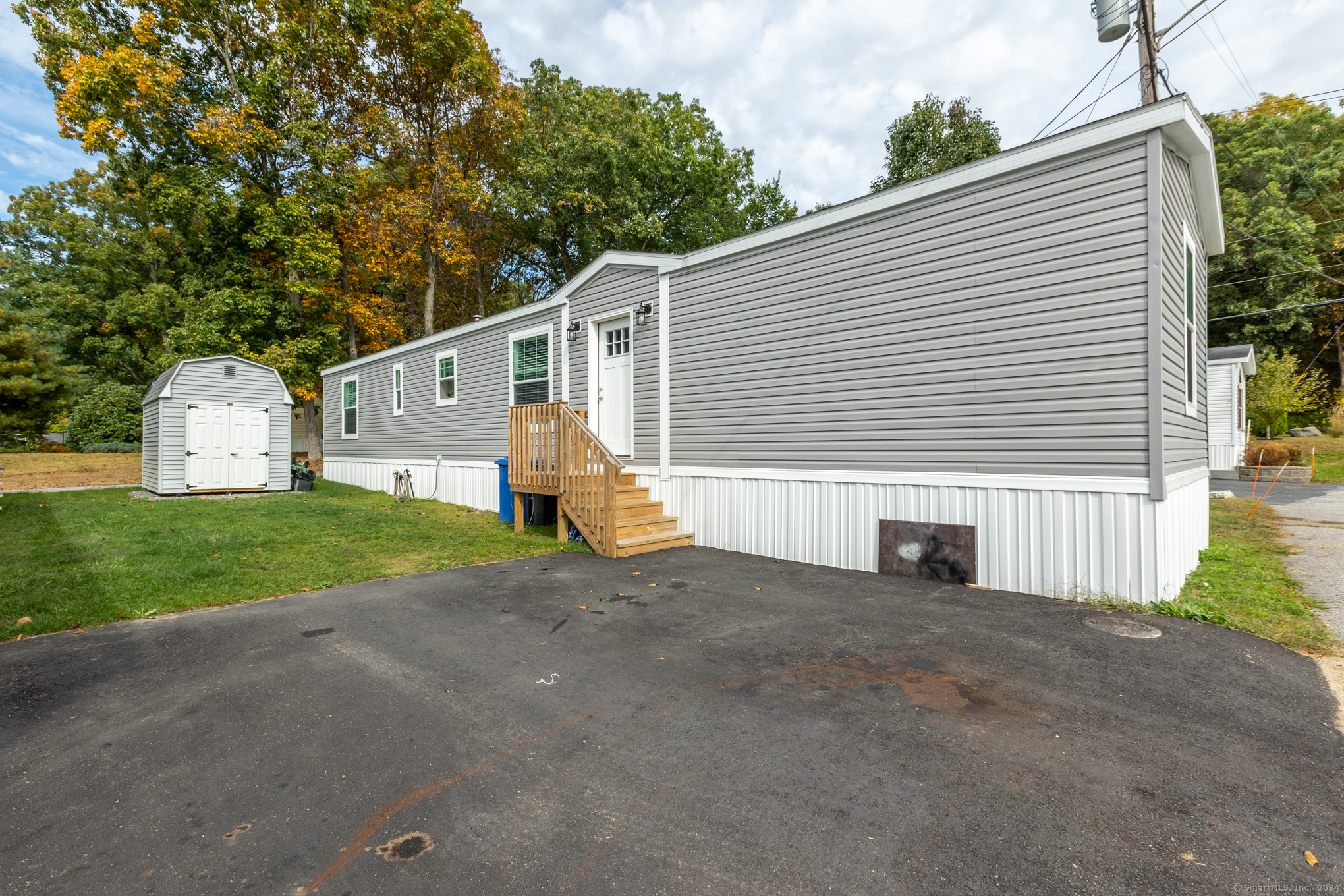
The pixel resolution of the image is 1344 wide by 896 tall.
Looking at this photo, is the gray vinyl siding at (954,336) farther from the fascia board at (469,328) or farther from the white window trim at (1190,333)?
the fascia board at (469,328)

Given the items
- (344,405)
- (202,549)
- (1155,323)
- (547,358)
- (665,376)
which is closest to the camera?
(1155,323)

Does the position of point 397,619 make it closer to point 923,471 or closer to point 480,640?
point 480,640

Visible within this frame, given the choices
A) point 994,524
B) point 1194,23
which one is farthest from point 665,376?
point 1194,23

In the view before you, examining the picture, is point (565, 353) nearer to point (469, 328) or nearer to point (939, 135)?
point (469, 328)

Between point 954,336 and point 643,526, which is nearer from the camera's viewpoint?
point 954,336

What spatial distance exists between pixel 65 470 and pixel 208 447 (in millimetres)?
7228

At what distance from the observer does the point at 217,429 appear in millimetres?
11688

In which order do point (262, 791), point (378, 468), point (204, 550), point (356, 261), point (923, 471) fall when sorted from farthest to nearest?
point (356, 261) < point (378, 468) < point (204, 550) < point (923, 471) < point (262, 791)

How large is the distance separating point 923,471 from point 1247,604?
2.44 m

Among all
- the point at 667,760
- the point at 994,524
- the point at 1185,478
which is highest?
the point at 1185,478

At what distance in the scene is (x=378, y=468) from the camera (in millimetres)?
13820

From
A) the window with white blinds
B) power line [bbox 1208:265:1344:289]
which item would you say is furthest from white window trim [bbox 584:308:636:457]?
power line [bbox 1208:265:1344:289]

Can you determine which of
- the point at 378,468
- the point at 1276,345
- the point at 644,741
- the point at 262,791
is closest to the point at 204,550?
the point at 262,791

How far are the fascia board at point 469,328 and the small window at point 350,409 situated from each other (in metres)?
0.45
